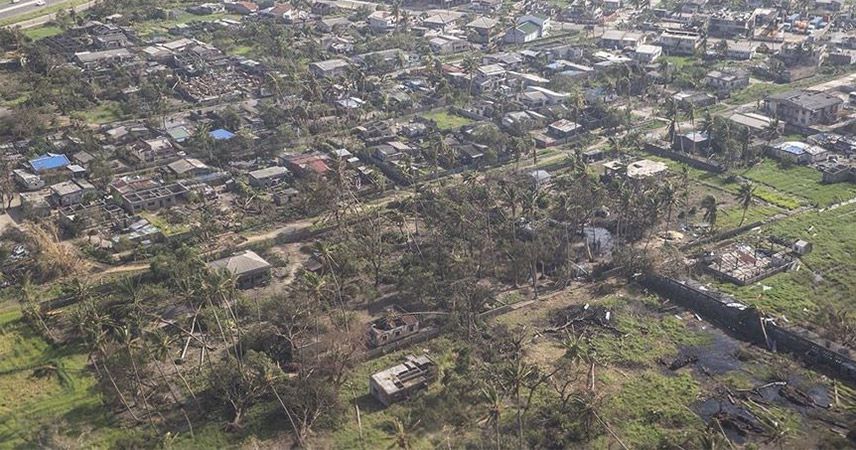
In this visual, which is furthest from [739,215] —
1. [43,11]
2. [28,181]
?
[43,11]

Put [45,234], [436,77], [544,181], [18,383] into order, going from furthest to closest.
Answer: [436,77] → [544,181] → [45,234] → [18,383]

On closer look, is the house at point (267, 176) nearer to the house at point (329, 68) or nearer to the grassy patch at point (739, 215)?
the house at point (329, 68)

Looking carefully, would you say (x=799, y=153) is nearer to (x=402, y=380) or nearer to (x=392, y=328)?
(x=392, y=328)

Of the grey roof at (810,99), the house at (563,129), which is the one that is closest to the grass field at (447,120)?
the house at (563,129)

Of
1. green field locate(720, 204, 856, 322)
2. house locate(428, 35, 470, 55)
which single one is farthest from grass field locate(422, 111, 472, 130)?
green field locate(720, 204, 856, 322)

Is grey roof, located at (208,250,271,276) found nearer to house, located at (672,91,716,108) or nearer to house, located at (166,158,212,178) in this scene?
house, located at (166,158,212,178)

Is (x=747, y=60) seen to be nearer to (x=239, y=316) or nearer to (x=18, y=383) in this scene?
(x=239, y=316)

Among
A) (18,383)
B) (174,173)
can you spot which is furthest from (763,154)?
(18,383)
